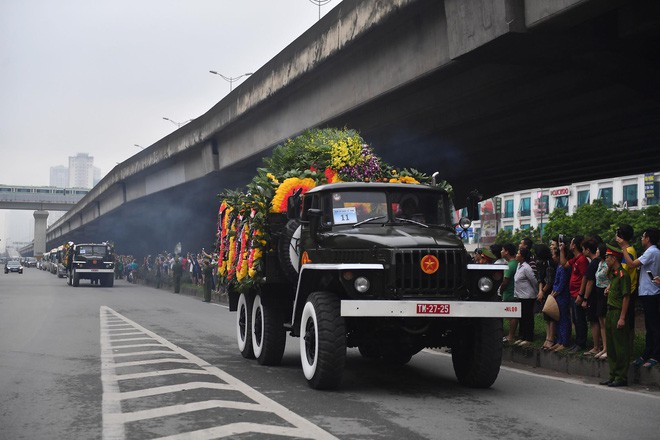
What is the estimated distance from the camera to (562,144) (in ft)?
83.1

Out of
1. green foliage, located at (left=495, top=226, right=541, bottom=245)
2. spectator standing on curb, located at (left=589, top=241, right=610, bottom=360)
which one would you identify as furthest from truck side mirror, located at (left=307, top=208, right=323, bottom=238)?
green foliage, located at (left=495, top=226, right=541, bottom=245)

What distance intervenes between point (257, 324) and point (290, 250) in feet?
5.70

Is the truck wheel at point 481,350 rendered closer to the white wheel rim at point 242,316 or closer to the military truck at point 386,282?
the military truck at point 386,282

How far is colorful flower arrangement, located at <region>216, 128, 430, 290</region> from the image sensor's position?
11.8m

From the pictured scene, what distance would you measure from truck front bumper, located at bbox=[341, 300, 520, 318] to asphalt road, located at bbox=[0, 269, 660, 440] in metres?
0.88

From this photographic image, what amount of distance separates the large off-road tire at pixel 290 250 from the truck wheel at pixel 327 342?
141cm

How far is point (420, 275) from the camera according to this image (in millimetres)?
9406

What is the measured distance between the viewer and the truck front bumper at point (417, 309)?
911cm

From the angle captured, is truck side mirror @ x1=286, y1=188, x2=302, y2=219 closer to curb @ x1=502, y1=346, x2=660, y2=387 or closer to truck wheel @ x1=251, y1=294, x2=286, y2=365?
truck wheel @ x1=251, y1=294, x2=286, y2=365

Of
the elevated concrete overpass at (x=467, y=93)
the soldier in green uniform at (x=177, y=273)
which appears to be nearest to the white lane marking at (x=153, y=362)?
the elevated concrete overpass at (x=467, y=93)

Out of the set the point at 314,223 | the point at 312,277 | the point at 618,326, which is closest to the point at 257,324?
the point at 312,277

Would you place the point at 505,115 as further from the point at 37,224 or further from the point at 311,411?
the point at 37,224

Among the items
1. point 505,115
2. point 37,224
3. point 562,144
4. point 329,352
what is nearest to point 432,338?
point 329,352

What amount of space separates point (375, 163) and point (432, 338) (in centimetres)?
293
